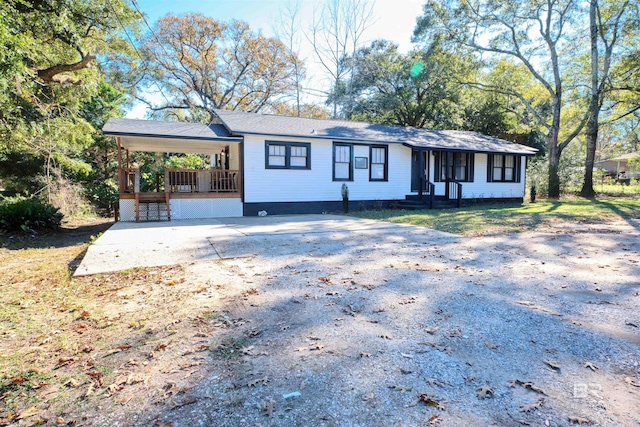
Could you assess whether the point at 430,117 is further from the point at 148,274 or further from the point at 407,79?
the point at 148,274

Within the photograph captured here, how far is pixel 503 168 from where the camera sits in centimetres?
1766

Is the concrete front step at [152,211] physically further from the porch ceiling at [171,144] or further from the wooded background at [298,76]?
the wooded background at [298,76]

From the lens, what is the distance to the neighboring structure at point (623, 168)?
31.0 m

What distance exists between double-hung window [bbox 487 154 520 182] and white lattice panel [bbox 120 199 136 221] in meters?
15.3

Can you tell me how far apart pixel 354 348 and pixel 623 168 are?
2178 inches

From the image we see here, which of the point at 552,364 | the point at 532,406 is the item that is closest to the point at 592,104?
the point at 552,364

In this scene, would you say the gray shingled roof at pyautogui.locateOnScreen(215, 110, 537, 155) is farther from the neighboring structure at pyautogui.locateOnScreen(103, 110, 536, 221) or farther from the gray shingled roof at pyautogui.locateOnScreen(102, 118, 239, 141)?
the gray shingled roof at pyautogui.locateOnScreen(102, 118, 239, 141)

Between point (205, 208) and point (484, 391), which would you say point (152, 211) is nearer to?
point (205, 208)

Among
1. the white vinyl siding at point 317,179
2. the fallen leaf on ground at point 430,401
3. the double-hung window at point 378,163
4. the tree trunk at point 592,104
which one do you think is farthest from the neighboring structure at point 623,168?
the fallen leaf on ground at point 430,401

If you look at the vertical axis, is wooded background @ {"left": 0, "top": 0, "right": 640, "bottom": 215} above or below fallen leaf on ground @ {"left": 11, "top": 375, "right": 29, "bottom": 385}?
above

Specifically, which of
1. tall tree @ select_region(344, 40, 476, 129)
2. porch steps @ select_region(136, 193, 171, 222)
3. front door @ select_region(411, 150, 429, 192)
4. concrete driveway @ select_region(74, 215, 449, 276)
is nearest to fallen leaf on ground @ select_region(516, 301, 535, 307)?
concrete driveway @ select_region(74, 215, 449, 276)

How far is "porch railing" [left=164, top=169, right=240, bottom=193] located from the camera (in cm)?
1198

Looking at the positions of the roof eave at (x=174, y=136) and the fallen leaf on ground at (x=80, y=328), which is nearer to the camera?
the fallen leaf on ground at (x=80, y=328)

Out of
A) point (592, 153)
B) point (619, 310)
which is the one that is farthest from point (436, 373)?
point (592, 153)
